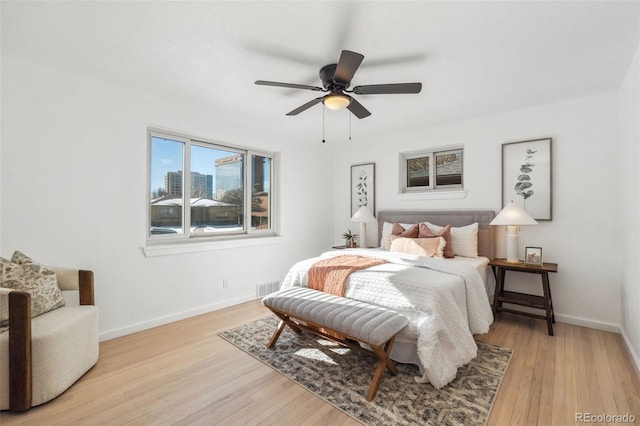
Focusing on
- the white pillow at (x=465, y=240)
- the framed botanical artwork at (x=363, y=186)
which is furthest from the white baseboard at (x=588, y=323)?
the framed botanical artwork at (x=363, y=186)

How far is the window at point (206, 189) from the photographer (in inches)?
132

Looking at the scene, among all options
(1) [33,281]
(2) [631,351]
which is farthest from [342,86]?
(2) [631,351]

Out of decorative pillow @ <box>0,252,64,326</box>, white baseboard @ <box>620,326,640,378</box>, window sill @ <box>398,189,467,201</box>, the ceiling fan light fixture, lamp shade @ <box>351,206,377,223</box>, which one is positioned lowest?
white baseboard @ <box>620,326,640,378</box>

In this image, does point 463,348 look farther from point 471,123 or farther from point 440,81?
point 471,123

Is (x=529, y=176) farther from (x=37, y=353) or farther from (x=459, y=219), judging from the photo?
(x=37, y=353)

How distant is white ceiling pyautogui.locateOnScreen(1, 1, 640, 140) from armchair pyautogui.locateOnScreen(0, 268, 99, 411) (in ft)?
6.03

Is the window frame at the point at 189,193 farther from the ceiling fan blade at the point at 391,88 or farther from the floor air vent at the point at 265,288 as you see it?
the ceiling fan blade at the point at 391,88

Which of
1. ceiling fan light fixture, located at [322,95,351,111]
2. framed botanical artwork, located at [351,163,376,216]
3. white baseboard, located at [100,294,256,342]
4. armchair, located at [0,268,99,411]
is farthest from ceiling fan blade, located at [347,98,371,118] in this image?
white baseboard, located at [100,294,256,342]

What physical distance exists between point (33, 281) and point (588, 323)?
16.9 feet

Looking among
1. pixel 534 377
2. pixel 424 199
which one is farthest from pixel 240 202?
pixel 534 377

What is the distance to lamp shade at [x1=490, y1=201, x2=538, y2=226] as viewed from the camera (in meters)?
3.13

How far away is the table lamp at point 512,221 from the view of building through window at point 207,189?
319 centimetres

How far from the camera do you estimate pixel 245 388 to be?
2.07 meters

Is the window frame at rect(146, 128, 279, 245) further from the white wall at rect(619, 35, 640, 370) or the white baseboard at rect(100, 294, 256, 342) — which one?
the white wall at rect(619, 35, 640, 370)
